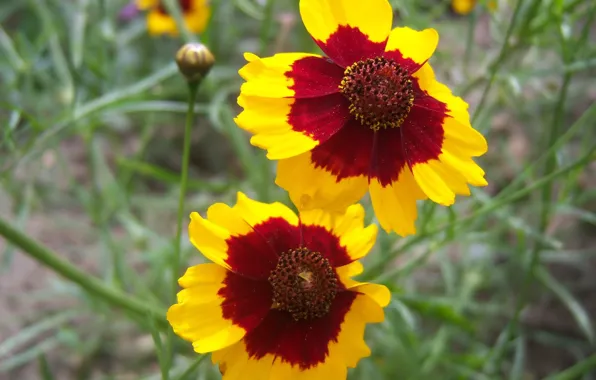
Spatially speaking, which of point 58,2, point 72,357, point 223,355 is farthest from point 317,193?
point 58,2

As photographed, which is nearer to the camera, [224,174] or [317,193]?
[317,193]

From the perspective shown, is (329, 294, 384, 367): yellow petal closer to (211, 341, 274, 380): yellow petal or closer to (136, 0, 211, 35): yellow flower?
(211, 341, 274, 380): yellow petal

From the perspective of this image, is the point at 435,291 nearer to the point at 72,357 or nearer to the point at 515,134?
the point at 515,134

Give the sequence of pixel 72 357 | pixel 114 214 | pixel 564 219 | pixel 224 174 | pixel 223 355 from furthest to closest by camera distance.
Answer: pixel 224 174 → pixel 564 219 → pixel 72 357 → pixel 114 214 → pixel 223 355

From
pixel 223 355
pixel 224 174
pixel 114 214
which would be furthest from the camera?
pixel 224 174

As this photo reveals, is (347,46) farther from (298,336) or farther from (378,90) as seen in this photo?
(298,336)

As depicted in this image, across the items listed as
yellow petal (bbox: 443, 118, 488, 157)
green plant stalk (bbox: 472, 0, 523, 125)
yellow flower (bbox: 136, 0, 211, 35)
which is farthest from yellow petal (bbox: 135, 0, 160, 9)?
yellow petal (bbox: 443, 118, 488, 157)

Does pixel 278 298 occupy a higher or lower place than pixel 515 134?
higher
